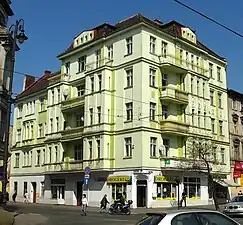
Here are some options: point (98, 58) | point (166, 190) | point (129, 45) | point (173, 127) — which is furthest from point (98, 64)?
point (166, 190)

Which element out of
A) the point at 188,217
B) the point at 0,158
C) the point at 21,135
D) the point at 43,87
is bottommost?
the point at 188,217

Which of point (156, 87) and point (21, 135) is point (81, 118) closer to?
point (156, 87)

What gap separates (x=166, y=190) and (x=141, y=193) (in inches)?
111

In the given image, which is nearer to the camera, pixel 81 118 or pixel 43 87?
pixel 81 118

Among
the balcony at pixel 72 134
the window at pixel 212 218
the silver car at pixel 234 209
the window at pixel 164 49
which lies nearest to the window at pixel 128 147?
the balcony at pixel 72 134

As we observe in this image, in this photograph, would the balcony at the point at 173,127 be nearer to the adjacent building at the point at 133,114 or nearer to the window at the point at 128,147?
the adjacent building at the point at 133,114

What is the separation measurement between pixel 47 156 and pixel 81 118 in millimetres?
7069

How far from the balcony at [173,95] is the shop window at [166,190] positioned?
27.3 ft

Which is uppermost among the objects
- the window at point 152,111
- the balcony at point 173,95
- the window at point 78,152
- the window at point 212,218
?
the balcony at point 173,95

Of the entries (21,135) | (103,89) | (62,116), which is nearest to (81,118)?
(62,116)

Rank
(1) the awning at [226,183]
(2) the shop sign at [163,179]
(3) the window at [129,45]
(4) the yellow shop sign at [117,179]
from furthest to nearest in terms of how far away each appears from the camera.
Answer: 1. (1) the awning at [226,183]
2. (3) the window at [129,45]
3. (4) the yellow shop sign at [117,179]
4. (2) the shop sign at [163,179]

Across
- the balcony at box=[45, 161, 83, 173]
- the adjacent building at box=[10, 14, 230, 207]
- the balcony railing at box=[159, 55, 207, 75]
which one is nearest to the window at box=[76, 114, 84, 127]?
the adjacent building at box=[10, 14, 230, 207]

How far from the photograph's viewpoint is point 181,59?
4412cm

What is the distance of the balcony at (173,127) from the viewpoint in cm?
4003
